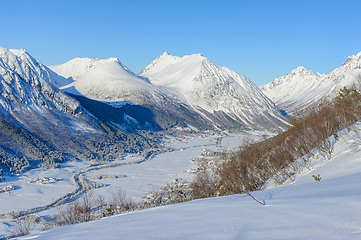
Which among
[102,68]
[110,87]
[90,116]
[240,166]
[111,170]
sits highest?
[102,68]

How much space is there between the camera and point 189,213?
5.63 m

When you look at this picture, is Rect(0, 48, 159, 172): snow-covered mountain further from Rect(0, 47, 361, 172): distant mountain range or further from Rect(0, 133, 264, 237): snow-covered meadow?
Rect(0, 133, 264, 237): snow-covered meadow

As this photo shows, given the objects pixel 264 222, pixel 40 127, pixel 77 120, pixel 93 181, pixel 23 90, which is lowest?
pixel 264 222

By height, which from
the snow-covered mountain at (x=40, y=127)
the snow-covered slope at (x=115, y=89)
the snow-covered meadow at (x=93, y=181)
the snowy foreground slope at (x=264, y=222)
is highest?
the snow-covered slope at (x=115, y=89)

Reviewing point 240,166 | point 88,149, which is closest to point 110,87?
point 88,149

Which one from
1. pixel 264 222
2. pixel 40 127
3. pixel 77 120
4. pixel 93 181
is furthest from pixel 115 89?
pixel 264 222

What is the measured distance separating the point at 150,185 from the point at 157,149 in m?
42.3

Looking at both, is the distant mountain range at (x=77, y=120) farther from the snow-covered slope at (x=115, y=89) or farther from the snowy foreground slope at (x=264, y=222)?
the snowy foreground slope at (x=264, y=222)

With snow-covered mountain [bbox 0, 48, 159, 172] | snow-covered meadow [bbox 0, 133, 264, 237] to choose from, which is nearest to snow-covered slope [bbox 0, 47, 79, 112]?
snow-covered mountain [bbox 0, 48, 159, 172]

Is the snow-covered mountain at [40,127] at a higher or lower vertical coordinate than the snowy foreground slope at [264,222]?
higher

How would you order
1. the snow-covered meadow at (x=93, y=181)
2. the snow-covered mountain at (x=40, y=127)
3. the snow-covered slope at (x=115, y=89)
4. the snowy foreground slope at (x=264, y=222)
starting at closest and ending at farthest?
the snowy foreground slope at (x=264, y=222), the snow-covered meadow at (x=93, y=181), the snow-covered mountain at (x=40, y=127), the snow-covered slope at (x=115, y=89)

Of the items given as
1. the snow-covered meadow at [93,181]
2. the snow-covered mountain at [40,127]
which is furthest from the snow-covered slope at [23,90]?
the snow-covered meadow at [93,181]

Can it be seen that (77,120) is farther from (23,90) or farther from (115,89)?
(115,89)

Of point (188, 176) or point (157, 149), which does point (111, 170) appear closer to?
point (188, 176)
